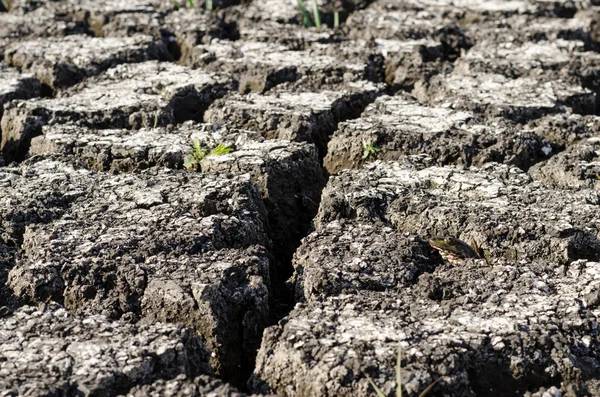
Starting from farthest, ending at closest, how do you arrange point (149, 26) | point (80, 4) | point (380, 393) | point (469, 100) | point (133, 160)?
point (80, 4) → point (149, 26) → point (469, 100) → point (133, 160) → point (380, 393)

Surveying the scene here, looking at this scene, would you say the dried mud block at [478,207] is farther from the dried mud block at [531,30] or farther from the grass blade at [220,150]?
the dried mud block at [531,30]

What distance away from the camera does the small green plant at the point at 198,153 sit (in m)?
3.02

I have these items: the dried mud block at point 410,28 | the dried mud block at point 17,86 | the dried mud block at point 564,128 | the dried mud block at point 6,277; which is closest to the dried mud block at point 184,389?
the dried mud block at point 6,277

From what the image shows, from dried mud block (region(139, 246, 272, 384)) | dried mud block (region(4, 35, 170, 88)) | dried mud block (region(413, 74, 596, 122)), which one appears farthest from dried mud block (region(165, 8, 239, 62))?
dried mud block (region(139, 246, 272, 384))

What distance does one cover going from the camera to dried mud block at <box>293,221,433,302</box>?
2320 mm

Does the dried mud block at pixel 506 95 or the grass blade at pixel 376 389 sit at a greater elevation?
the grass blade at pixel 376 389

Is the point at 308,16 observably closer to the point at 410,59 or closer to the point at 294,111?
the point at 410,59

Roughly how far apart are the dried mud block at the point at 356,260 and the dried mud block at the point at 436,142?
612 millimetres

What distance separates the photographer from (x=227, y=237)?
2543 mm

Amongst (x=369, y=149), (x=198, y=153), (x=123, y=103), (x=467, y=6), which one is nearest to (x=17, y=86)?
(x=123, y=103)

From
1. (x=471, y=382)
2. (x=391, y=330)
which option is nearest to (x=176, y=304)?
(x=391, y=330)

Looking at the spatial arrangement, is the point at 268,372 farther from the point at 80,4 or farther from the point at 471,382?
the point at 80,4

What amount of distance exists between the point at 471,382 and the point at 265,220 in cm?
96

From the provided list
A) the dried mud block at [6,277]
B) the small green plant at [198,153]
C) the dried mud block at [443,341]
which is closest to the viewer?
the dried mud block at [443,341]
